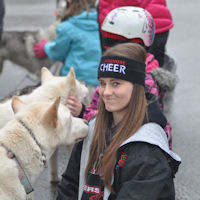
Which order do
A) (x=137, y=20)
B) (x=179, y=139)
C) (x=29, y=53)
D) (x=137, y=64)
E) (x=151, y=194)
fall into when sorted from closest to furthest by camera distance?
(x=151, y=194) < (x=137, y=64) < (x=137, y=20) < (x=179, y=139) < (x=29, y=53)

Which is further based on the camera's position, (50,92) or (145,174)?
(50,92)

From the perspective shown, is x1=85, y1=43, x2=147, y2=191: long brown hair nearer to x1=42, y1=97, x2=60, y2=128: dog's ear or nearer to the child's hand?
x1=42, y1=97, x2=60, y2=128: dog's ear

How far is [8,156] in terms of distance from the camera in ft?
7.55

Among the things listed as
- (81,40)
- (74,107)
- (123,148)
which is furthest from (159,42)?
(123,148)

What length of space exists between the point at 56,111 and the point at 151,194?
2.95ft

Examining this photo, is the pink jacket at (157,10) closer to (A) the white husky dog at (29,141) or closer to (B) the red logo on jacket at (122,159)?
(A) the white husky dog at (29,141)

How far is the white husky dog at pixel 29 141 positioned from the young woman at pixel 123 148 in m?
0.21

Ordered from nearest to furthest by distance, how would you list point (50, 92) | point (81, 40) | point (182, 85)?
point (50, 92), point (81, 40), point (182, 85)

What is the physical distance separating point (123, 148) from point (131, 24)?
138cm

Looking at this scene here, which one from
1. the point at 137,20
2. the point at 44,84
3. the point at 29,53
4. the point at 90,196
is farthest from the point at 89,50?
the point at 29,53

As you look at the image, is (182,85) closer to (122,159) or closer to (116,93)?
(116,93)

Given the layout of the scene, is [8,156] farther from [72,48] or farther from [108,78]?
[72,48]

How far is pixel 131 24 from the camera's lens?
3.01m

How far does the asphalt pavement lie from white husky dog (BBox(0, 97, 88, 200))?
1514 mm
